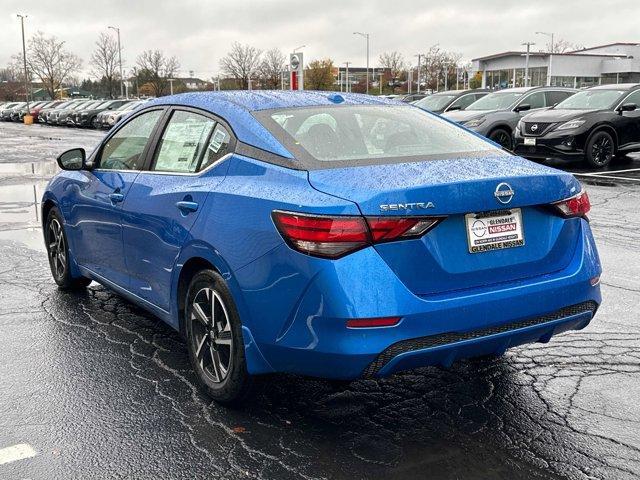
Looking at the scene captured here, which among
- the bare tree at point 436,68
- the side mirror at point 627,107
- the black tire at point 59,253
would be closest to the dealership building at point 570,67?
the bare tree at point 436,68

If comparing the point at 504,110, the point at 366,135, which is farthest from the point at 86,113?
the point at 366,135

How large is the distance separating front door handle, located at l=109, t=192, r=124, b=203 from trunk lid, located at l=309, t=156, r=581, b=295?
1752 millimetres

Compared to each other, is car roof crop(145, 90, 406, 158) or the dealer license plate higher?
car roof crop(145, 90, 406, 158)

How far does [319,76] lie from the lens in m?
87.9

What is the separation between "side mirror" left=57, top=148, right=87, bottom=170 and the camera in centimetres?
514

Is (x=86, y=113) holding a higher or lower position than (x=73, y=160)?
lower

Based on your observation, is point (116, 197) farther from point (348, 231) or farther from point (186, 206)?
point (348, 231)

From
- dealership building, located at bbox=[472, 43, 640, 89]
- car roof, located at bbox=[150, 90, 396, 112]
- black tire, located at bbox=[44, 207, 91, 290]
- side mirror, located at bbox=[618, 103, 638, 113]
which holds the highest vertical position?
dealership building, located at bbox=[472, 43, 640, 89]

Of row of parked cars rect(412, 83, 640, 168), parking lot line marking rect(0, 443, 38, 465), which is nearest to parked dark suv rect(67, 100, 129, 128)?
row of parked cars rect(412, 83, 640, 168)

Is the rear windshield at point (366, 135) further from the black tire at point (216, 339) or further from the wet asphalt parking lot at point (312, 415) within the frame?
the wet asphalt parking lot at point (312, 415)

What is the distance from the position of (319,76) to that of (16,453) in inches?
3437

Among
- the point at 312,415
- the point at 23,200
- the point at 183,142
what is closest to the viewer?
the point at 312,415

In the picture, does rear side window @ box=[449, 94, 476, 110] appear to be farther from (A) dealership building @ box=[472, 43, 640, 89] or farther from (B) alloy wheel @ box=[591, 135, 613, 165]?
(A) dealership building @ box=[472, 43, 640, 89]

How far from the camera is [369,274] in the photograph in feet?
9.51
